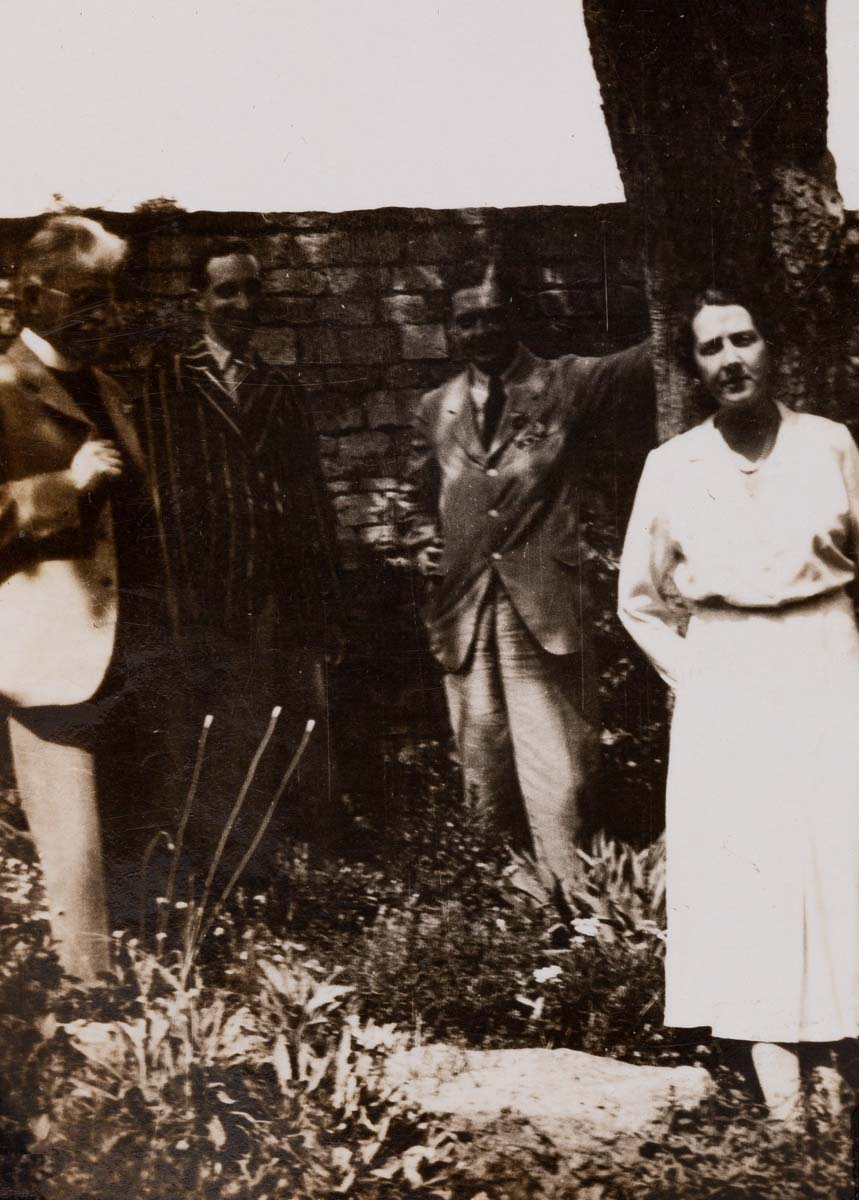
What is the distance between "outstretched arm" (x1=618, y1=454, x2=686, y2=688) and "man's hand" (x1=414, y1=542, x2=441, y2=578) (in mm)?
518

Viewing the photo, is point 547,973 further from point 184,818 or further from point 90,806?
point 90,806

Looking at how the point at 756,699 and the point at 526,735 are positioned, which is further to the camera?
the point at 526,735

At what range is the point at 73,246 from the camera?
342cm

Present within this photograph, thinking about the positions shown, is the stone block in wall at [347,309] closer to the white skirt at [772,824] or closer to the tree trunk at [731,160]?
the tree trunk at [731,160]

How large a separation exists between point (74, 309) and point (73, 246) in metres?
0.17

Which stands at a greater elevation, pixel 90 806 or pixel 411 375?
pixel 411 375

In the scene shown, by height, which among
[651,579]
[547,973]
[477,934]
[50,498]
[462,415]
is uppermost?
[462,415]

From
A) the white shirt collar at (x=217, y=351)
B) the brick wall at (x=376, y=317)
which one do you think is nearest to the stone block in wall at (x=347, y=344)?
the brick wall at (x=376, y=317)

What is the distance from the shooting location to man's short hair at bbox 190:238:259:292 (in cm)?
340

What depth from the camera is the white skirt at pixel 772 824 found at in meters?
3.35

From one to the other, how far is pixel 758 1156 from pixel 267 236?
2.92 metres

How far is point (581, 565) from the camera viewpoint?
135 inches

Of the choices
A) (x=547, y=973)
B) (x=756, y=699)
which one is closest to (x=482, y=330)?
(x=756, y=699)

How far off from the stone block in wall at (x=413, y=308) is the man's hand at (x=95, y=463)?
2.86 ft
